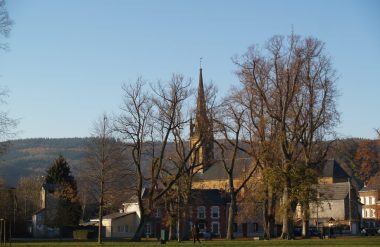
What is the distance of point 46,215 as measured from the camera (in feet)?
274

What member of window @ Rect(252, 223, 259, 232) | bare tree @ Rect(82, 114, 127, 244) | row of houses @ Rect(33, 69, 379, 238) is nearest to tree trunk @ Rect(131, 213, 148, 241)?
bare tree @ Rect(82, 114, 127, 244)

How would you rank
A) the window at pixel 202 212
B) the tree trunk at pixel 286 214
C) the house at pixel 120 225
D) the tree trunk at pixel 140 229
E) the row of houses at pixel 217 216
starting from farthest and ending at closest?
the window at pixel 202 212
the house at pixel 120 225
the row of houses at pixel 217 216
the tree trunk at pixel 140 229
the tree trunk at pixel 286 214

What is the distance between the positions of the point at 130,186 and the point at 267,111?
15.5 m

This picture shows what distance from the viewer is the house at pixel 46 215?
81.5m

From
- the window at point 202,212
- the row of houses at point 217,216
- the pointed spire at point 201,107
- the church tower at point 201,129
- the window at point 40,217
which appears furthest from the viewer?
the window at point 202,212

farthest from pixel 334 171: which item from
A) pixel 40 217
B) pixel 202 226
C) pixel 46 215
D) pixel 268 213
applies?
pixel 268 213

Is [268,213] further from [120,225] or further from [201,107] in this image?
[120,225]

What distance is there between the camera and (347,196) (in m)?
98.0

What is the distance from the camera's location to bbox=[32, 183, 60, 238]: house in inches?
3209

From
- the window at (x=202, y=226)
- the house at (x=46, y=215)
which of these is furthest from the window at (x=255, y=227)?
the house at (x=46, y=215)

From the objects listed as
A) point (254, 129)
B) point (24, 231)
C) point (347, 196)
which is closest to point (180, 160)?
point (254, 129)

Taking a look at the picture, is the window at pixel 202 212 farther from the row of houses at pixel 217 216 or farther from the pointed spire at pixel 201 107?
the pointed spire at pixel 201 107

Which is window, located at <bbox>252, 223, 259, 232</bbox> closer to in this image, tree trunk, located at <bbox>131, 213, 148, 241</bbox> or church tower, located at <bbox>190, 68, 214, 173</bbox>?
church tower, located at <bbox>190, 68, 214, 173</bbox>

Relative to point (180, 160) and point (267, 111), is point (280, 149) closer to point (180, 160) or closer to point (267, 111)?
point (267, 111)
